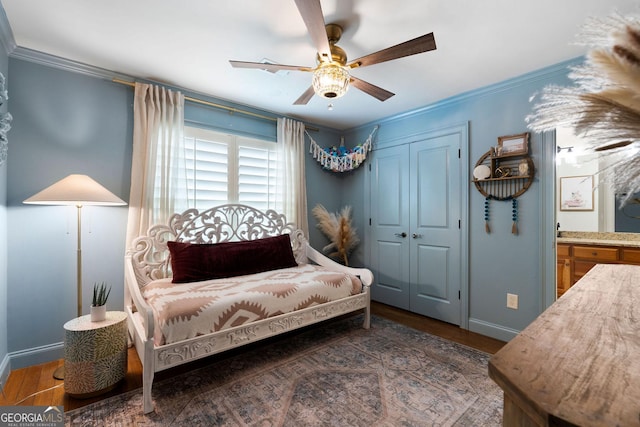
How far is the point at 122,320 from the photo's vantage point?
1.95m

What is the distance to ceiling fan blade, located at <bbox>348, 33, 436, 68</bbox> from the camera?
154cm

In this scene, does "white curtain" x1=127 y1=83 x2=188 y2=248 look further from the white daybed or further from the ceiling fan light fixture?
the ceiling fan light fixture

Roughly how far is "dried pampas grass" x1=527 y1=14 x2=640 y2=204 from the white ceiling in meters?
1.45

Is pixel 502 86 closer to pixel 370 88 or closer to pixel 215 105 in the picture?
pixel 370 88

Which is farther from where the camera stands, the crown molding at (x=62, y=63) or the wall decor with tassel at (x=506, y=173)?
the wall decor with tassel at (x=506, y=173)

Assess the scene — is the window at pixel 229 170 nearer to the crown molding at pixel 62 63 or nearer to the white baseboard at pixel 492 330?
the crown molding at pixel 62 63

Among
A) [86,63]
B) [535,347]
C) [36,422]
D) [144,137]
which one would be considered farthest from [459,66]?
[36,422]

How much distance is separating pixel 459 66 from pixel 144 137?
2.83 meters

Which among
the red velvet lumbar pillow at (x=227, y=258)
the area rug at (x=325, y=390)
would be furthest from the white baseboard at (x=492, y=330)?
the red velvet lumbar pillow at (x=227, y=258)

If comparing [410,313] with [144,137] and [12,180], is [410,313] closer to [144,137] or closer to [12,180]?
[144,137]

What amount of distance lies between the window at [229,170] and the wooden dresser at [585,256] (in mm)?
3184

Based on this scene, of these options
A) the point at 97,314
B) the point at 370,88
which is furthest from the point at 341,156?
the point at 97,314

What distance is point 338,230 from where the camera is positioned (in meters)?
3.79

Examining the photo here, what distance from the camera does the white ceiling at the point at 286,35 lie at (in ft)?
5.62
